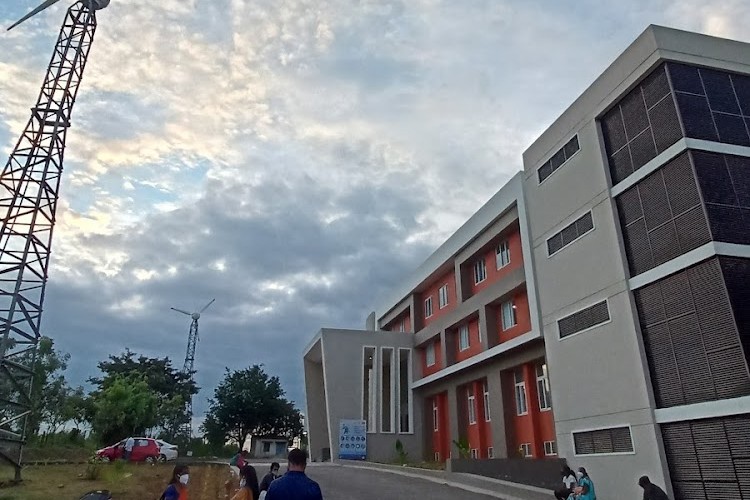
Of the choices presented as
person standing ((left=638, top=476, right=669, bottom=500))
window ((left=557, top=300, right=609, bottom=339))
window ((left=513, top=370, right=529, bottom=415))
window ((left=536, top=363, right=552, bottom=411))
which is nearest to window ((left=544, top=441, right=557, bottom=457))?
window ((left=536, top=363, right=552, bottom=411))

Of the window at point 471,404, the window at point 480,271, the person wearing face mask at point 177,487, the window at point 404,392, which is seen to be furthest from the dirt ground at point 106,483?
the window at point 480,271

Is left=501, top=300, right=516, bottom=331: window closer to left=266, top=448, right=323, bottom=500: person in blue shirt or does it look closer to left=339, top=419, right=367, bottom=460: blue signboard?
left=339, top=419, right=367, bottom=460: blue signboard

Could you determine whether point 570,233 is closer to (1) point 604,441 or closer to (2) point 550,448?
(1) point 604,441

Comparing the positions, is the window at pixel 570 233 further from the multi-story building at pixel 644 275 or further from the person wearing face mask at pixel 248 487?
the person wearing face mask at pixel 248 487

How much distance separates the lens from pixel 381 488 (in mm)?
17344

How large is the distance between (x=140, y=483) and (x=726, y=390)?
1579 centimetres

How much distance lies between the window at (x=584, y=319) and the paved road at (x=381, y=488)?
5728mm

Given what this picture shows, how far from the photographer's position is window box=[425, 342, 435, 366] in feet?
103

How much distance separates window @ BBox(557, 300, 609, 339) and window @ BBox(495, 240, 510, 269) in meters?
6.47

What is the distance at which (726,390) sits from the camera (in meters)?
12.1

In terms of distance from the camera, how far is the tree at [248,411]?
168 ft

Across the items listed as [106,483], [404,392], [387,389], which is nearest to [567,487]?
[106,483]

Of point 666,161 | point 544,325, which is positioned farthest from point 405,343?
point 666,161

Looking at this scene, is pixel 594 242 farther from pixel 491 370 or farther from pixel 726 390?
pixel 491 370
